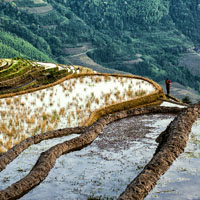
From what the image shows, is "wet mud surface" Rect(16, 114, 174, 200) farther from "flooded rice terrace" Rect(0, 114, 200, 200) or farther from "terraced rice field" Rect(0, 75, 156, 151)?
"terraced rice field" Rect(0, 75, 156, 151)

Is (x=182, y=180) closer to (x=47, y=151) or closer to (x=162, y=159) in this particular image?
(x=162, y=159)

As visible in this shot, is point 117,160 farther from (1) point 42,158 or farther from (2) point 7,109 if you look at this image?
(2) point 7,109

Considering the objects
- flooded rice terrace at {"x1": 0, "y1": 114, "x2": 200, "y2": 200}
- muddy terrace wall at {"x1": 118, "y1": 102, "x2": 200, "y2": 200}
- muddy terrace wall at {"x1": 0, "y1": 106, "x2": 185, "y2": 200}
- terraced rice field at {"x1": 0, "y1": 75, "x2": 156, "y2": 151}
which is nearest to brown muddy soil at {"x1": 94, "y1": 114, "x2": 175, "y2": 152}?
flooded rice terrace at {"x1": 0, "y1": 114, "x2": 200, "y2": 200}

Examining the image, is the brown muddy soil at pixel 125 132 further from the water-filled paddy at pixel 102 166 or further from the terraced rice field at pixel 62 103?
the terraced rice field at pixel 62 103

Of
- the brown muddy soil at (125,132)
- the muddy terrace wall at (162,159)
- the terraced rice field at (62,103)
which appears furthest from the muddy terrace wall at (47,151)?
the terraced rice field at (62,103)

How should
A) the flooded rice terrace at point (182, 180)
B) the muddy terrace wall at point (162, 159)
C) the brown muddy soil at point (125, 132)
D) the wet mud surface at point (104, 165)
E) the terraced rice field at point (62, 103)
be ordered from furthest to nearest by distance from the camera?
the terraced rice field at point (62, 103) < the brown muddy soil at point (125, 132) < the wet mud surface at point (104, 165) < the flooded rice terrace at point (182, 180) < the muddy terrace wall at point (162, 159)
